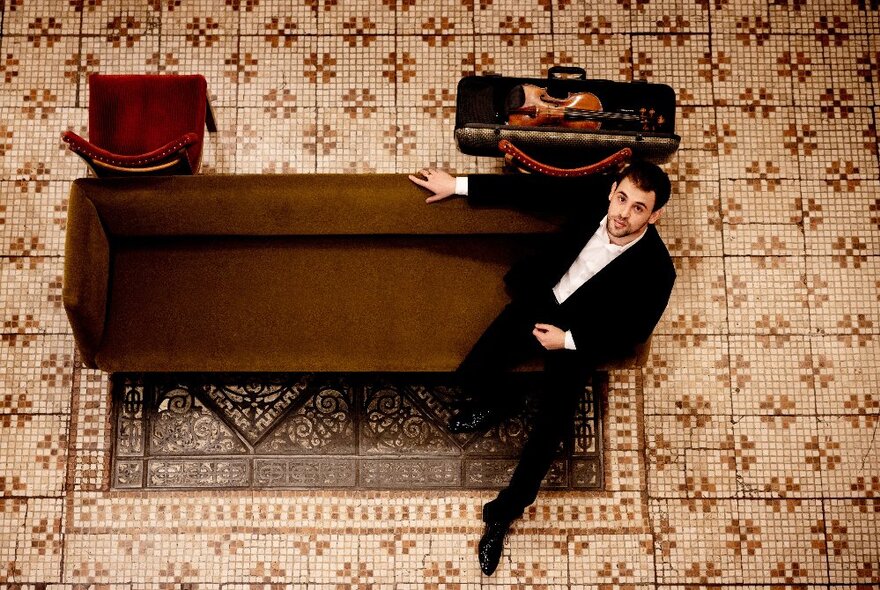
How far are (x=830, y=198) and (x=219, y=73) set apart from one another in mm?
3491

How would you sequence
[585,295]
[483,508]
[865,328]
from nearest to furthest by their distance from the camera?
1. [585,295]
2. [483,508]
3. [865,328]

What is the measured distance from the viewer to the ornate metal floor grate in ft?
11.8

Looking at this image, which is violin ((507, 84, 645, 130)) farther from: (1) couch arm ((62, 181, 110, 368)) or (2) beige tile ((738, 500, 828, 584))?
(2) beige tile ((738, 500, 828, 584))

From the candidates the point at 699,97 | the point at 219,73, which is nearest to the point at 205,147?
the point at 219,73

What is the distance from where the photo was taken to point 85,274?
2975 millimetres

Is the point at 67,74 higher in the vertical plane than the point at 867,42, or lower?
lower

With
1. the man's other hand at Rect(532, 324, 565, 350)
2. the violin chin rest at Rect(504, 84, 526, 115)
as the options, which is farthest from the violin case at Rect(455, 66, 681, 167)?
the man's other hand at Rect(532, 324, 565, 350)

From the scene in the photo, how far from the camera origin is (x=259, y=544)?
11.7 ft

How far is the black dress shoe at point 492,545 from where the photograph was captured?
11.3 feet

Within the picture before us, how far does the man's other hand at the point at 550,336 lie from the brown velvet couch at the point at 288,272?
348 millimetres

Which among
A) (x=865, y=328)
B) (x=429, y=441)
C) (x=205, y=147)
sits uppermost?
(x=205, y=147)

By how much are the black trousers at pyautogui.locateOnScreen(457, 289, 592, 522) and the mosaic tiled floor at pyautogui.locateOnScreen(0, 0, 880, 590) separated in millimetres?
600

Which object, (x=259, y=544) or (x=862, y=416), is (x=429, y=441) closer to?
(x=259, y=544)

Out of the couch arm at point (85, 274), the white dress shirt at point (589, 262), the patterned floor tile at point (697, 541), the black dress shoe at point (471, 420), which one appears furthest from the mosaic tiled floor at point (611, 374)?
the white dress shirt at point (589, 262)
